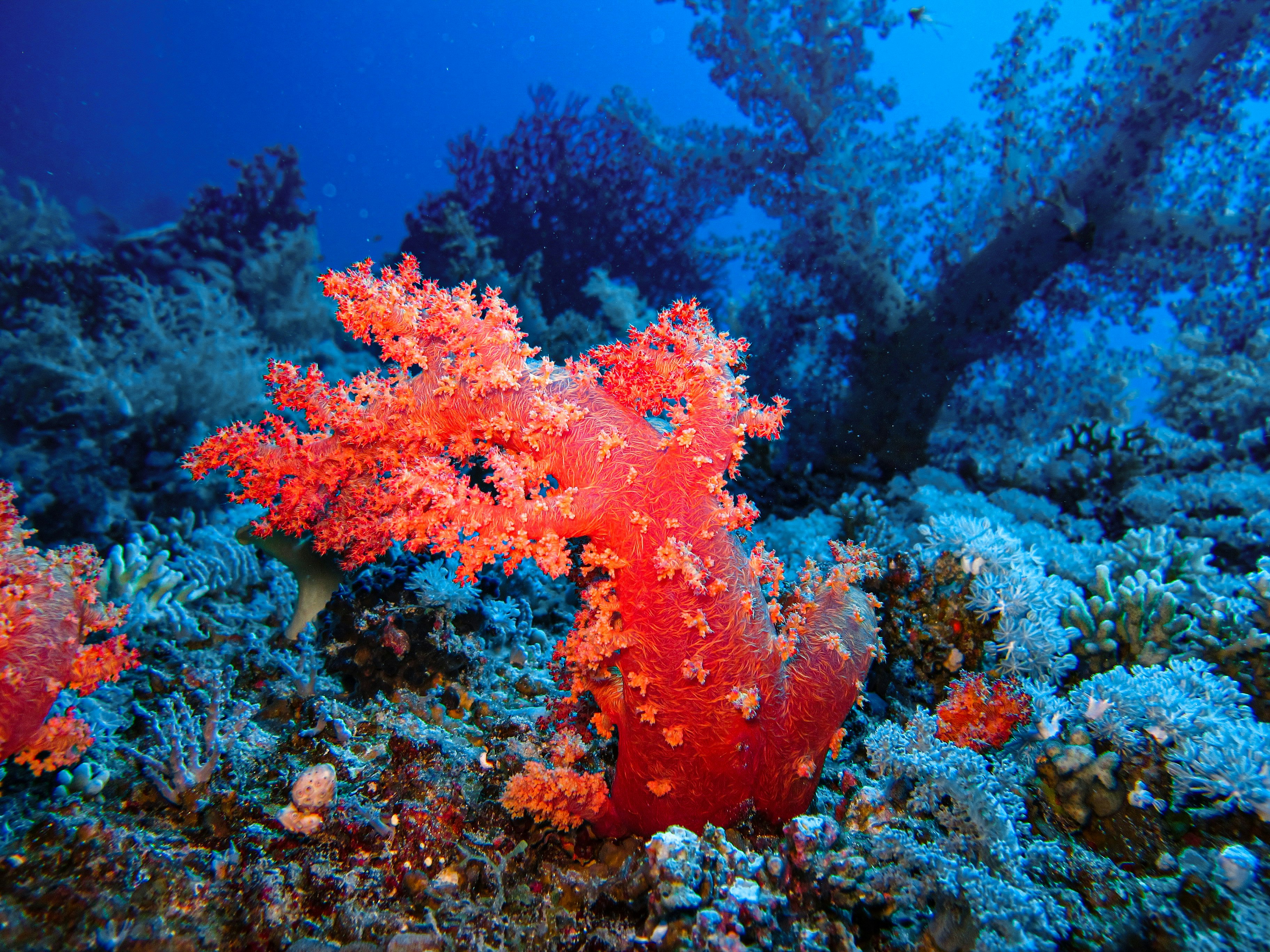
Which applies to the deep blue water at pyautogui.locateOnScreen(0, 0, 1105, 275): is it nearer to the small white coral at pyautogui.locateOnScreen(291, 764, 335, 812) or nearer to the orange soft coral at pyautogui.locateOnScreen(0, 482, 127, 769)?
the orange soft coral at pyautogui.locateOnScreen(0, 482, 127, 769)

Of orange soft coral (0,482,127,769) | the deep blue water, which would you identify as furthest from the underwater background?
the deep blue water

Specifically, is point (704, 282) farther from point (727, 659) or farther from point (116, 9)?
point (116, 9)

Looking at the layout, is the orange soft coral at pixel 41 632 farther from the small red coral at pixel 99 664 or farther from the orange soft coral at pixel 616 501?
the orange soft coral at pixel 616 501

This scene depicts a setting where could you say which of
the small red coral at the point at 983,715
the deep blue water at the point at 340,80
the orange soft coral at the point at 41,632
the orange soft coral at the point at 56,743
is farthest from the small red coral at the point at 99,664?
the deep blue water at the point at 340,80

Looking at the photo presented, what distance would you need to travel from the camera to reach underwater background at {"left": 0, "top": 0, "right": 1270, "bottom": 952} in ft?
6.12

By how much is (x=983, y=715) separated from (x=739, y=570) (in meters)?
1.47

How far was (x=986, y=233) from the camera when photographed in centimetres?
716

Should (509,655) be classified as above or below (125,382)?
below

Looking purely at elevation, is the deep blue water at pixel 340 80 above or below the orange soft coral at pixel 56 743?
above

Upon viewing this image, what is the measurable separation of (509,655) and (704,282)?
10616 mm

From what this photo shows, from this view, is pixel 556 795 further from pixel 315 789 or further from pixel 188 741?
pixel 188 741

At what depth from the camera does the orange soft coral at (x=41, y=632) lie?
6.35 ft

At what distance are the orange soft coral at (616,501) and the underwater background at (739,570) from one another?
2 centimetres

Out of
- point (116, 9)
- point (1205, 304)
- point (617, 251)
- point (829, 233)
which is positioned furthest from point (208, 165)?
point (1205, 304)
